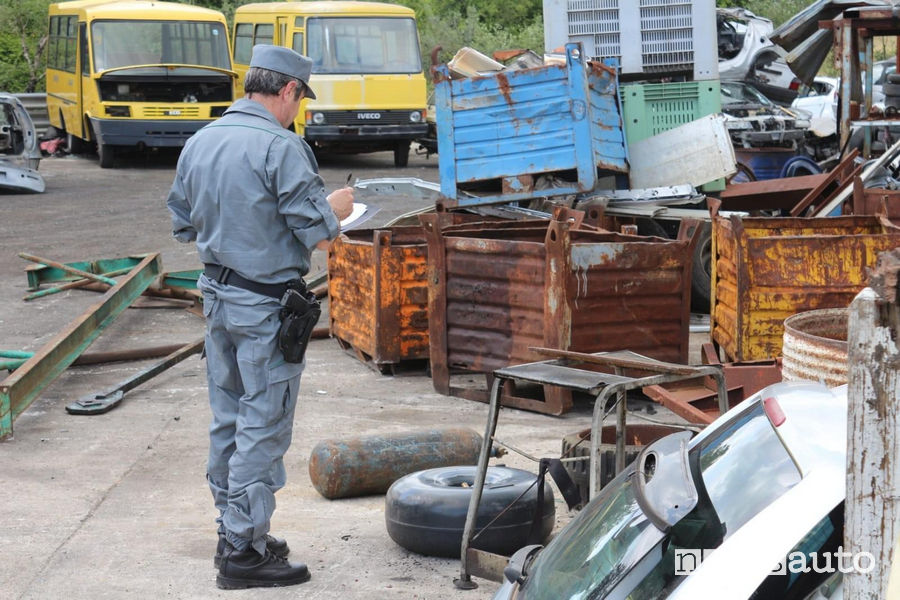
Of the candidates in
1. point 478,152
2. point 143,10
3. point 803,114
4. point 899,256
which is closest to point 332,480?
point 899,256

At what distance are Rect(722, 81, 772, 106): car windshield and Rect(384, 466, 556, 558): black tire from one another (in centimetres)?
1567

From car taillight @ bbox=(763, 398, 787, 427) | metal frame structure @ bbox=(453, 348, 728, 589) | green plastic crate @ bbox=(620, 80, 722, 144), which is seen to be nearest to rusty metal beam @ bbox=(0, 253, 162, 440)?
metal frame structure @ bbox=(453, 348, 728, 589)

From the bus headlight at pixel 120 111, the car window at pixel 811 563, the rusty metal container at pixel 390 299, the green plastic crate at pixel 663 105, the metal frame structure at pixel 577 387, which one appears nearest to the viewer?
the car window at pixel 811 563

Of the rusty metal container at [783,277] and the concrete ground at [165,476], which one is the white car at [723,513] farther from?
the rusty metal container at [783,277]

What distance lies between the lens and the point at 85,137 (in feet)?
73.4

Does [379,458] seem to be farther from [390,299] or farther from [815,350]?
[390,299]

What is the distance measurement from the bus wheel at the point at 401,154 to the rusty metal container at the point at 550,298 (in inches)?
565

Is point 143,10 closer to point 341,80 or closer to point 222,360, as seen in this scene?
point 341,80

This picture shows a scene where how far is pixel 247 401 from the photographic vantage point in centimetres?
454

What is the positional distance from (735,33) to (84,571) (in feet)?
68.6

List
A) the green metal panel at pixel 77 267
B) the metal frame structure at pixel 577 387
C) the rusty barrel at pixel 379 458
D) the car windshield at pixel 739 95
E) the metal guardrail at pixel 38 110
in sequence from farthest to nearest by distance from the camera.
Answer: the metal guardrail at pixel 38 110, the car windshield at pixel 739 95, the green metal panel at pixel 77 267, the rusty barrel at pixel 379 458, the metal frame structure at pixel 577 387

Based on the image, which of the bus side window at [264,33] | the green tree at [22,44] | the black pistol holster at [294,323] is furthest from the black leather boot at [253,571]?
the green tree at [22,44]

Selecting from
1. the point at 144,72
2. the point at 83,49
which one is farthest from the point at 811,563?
the point at 83,49

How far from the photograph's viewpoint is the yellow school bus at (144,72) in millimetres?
20922
